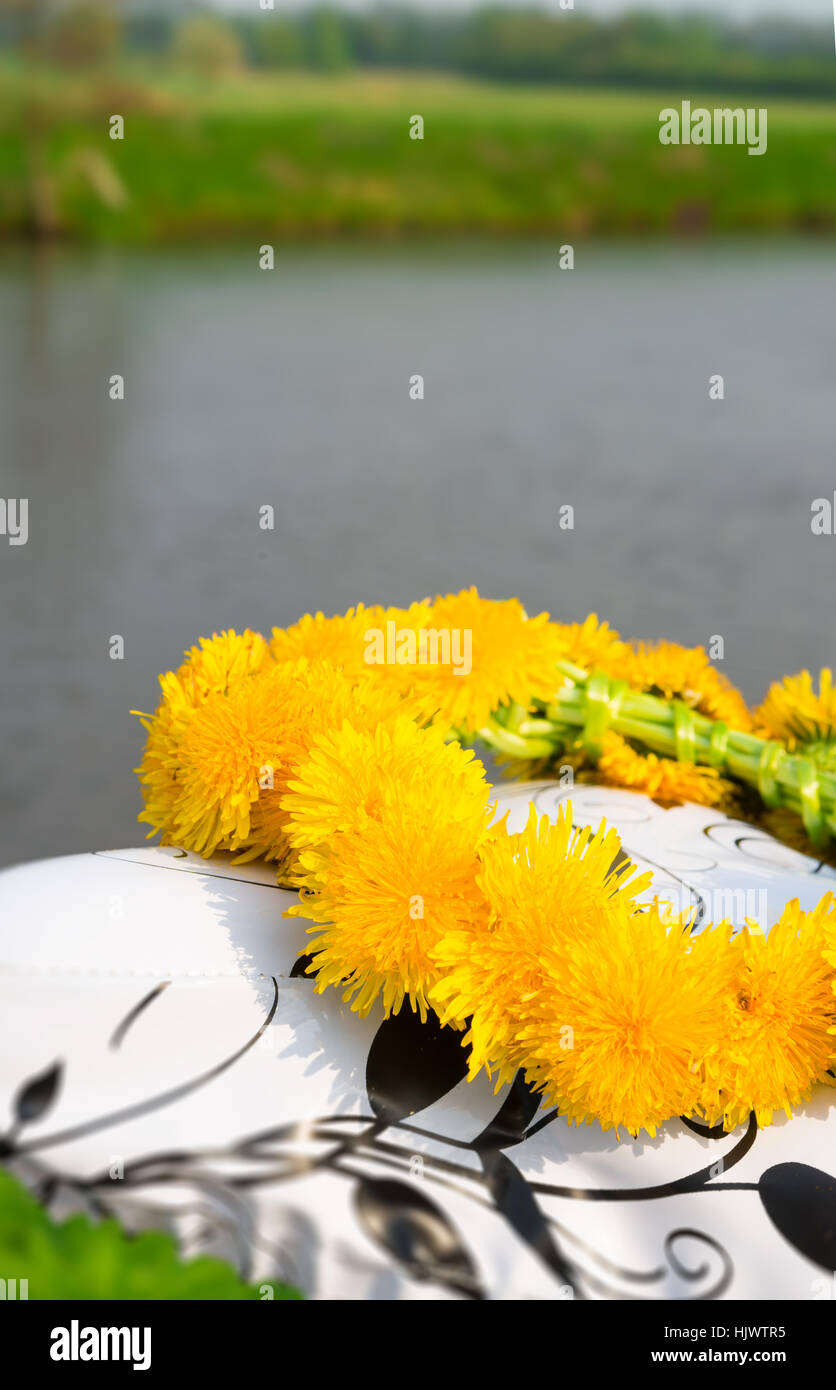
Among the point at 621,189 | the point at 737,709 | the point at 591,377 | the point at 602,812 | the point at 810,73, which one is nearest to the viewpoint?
the point at 602,812

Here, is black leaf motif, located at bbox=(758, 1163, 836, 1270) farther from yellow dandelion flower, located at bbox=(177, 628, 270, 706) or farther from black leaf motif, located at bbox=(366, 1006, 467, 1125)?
yellow dandelion flower, located at bbox=(177, 628, 270, 706)

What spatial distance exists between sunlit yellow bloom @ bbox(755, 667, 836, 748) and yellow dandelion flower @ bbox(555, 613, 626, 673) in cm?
10

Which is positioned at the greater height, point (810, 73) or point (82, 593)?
point (810, 73)

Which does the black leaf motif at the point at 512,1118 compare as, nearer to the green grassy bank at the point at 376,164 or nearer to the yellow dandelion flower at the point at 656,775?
the yellow dandelion flower at the point at 656,775

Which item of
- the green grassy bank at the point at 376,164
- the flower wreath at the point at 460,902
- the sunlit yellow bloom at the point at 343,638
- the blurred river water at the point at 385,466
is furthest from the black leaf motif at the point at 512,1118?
the green grassy bank at the point at 376,164

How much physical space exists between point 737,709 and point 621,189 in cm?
274

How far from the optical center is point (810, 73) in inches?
112

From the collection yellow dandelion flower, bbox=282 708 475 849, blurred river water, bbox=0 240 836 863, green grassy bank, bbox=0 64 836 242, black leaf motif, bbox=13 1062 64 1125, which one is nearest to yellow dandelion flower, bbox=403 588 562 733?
yellow dandelion flower, bbox=282 708 475 849

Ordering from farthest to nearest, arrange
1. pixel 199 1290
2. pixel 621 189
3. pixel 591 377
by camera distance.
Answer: pixel 621 189 → pixel 591 377 → pixel 199 1290

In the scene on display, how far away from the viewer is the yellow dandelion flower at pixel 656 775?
0.64 metres

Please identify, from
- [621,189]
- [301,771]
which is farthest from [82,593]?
[621,189]

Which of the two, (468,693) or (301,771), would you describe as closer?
(301,771)

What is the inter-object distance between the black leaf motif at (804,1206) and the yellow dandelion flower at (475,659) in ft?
0.87
